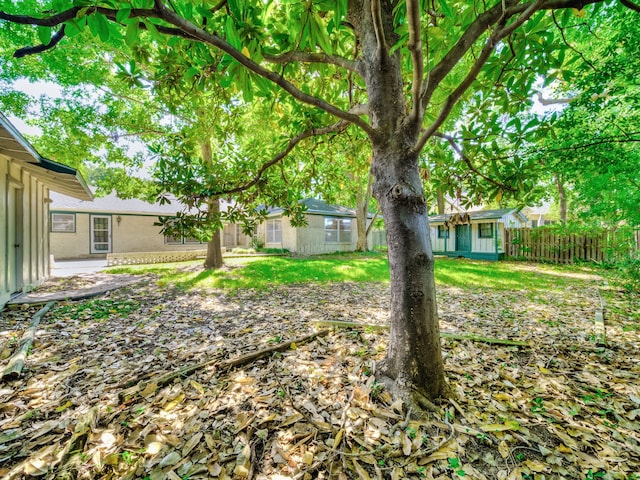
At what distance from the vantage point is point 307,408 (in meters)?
2.32

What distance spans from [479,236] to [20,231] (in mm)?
19965

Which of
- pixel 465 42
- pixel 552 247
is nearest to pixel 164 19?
pixel 465 42

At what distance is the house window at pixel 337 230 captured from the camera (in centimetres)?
1973

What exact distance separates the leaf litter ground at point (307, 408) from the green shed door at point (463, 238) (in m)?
14.0

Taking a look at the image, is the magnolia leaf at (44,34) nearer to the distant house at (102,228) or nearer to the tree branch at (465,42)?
the tree branch at (465,42)

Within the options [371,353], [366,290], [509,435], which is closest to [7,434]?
[371,353]

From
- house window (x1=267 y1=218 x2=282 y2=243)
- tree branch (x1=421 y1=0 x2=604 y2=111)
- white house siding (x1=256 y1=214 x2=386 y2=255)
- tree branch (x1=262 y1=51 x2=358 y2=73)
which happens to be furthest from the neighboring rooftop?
tree branch (x1=421 y1=0 x2=604 y2=111)

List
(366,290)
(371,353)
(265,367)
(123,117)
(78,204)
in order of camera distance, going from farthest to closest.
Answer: (78,204) → (123,117) → (366,290) → (371,353) → (265,367)

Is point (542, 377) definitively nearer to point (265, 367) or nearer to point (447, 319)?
point (447, 319)

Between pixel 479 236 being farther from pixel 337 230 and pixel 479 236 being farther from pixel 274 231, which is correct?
pixel 274 231

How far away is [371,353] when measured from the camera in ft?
10.7

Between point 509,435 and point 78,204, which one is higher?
point 78,204

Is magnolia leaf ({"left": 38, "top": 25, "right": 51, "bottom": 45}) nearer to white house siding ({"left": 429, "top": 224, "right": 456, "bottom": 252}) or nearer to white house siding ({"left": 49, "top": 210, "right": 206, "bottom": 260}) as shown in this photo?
white house siding ({"left": 49, "top": 210, "right": 206, "bottom": 260})

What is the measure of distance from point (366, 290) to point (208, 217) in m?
4.92
